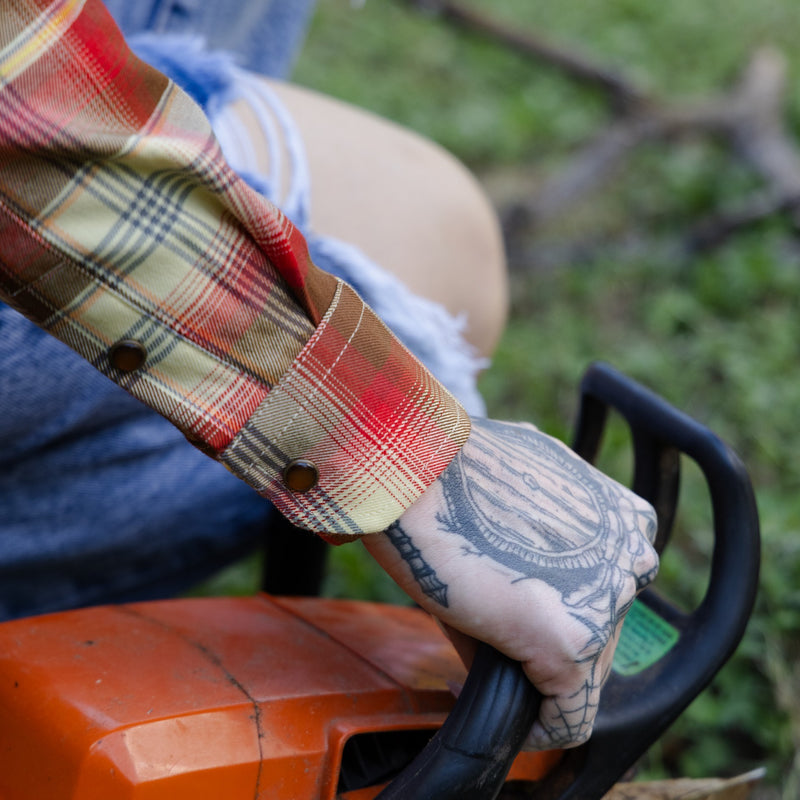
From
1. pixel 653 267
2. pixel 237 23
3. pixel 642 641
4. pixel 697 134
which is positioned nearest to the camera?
pixel 642 641

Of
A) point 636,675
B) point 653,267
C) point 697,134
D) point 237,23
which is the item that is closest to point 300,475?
point 636,675

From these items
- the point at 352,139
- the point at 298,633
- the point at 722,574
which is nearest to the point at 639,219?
the point at 352,139

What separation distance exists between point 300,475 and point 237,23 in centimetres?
87

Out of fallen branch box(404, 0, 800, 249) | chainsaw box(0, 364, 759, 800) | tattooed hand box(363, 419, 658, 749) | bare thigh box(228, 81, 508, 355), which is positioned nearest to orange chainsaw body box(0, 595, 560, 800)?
chainsaw box(0, 364, 759, 800)

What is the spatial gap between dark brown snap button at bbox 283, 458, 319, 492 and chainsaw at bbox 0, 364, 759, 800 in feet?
0.56

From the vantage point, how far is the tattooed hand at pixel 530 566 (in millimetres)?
617

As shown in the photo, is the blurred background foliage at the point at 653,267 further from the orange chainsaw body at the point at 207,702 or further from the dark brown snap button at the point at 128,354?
the dark brown snap button at the point at 128,354

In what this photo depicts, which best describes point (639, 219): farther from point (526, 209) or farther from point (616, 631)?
point (616, 631)

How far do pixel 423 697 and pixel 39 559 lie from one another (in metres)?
0.46

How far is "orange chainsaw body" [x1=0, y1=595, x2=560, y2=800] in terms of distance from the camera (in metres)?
0.60

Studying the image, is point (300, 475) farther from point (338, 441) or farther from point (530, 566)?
point (530, 566)

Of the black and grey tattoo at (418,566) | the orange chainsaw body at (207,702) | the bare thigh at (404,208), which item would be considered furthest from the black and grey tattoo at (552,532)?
the bare thigh at (404,208)

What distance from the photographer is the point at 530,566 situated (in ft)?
2.10

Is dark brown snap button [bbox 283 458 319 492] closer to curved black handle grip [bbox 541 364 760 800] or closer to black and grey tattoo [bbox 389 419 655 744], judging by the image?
black and grey tattoo [bbox 389 419 655 744]
